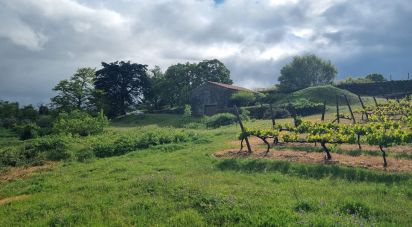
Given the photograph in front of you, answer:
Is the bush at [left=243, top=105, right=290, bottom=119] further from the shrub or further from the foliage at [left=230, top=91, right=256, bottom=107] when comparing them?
the shrub

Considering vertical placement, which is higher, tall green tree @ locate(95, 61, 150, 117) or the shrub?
tall green tree @ locate(95, 61, 150, 117)

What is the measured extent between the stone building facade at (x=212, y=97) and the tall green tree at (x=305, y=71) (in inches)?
1397

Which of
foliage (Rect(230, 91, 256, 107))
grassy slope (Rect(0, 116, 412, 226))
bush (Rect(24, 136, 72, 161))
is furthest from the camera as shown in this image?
foliage (Rect(230, 91, 256, 107))

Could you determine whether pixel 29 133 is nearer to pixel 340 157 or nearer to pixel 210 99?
pixel 210 99

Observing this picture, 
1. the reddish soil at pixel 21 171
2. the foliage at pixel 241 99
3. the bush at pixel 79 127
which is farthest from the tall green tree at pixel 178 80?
the reddish soil at pixel 21 171

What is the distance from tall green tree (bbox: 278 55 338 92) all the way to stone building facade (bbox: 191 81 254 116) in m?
35.5

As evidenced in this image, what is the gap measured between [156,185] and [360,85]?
48.2m

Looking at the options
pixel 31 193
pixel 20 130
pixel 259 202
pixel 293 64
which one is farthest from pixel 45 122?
pixel 293 64

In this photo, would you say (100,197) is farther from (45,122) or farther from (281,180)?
(45,122)

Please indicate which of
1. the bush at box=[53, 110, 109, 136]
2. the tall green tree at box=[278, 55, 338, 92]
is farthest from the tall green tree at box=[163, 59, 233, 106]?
the bush at box=[53, 110, 109, 136]

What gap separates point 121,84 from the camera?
60.0m

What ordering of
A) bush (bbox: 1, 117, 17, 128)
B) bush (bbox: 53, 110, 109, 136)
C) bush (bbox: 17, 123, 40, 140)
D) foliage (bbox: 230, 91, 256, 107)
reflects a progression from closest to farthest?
1. bush (bbox: 53, 110, 109, 136)
2. bush (bbox: 17, 123, 40, 140)
3. bush (bbox: 1, 117, 17, 128)
4. foliage (bbox: 230, 91, 256, 107)

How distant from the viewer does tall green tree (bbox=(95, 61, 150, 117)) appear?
194 ft

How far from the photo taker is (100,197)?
10125 mm
